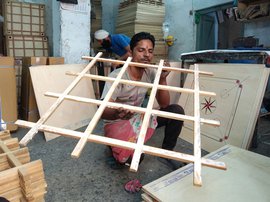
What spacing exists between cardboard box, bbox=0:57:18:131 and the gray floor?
42 cm

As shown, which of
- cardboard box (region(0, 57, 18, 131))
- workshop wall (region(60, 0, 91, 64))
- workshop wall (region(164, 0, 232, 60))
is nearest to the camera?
cardboard box (region(0, 57, 18, 131))

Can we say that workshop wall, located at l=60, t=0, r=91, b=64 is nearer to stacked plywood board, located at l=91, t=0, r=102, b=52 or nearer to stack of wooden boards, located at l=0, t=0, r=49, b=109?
stack of wooden boards, located at l=0, t=0, r=49, b=109

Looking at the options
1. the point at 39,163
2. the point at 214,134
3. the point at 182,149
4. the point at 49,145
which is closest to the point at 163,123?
the point at 182,149

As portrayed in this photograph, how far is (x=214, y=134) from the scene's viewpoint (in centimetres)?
221

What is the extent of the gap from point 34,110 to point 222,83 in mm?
2153

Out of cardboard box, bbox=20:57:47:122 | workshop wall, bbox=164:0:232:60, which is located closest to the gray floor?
cardboard box, bbox=20:57:47:122

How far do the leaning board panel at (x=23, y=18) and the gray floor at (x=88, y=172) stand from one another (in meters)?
1.77

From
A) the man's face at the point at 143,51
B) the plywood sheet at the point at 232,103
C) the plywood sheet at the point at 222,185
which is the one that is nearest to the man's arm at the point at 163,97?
the man's face at the point at 143,51

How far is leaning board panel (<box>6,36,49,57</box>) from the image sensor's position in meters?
3.24

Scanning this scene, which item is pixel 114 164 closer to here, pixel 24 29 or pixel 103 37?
pixel 103 37

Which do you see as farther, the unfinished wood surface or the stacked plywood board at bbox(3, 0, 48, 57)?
the stacked plywood board at bbox(3, 0, 48, 57)

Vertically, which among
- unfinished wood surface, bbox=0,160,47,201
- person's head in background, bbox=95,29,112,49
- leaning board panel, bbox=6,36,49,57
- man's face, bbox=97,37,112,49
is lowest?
unfinished wood surface, bbox=0,160,47,201

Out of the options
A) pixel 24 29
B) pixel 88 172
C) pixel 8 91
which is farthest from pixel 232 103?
pixel 24 29

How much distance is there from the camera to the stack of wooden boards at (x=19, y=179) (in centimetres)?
75
